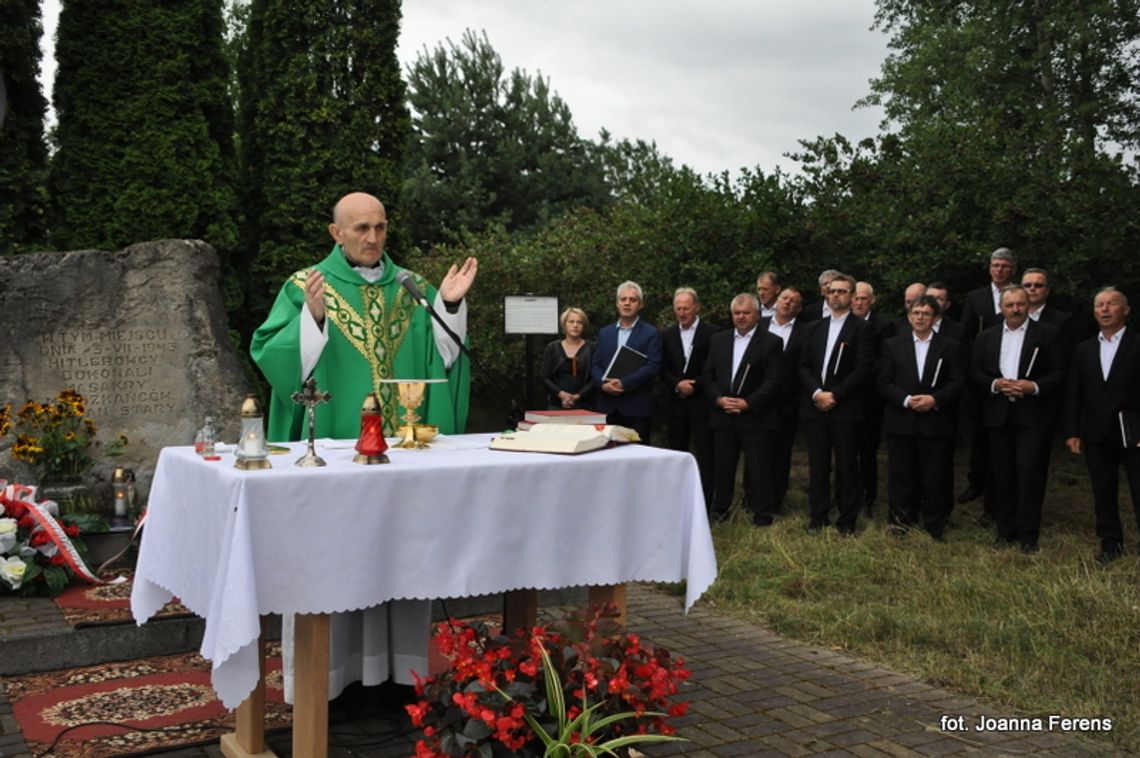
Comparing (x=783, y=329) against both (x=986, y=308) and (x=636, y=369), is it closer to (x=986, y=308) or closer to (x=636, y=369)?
(x=636, y=369)

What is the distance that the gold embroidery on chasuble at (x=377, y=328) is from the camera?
508 cm

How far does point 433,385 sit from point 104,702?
6.50 feet

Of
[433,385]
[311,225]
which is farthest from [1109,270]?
[433,385]

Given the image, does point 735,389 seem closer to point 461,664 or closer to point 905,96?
point 461,664

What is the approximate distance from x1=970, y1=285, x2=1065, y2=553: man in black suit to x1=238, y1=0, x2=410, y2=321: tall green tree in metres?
5.91

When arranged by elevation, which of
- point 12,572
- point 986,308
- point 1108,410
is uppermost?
point 986,308

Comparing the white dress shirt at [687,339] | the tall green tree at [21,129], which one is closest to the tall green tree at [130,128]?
the tall green tree at [21,129]

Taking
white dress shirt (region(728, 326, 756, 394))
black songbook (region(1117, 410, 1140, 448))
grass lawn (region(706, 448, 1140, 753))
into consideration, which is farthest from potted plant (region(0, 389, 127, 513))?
black songbook (region(1117, 410, 1140, 448))

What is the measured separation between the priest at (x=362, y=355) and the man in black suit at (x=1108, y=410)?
4.89 meters

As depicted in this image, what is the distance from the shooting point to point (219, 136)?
11.3 m

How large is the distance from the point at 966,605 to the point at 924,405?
7.43 ft

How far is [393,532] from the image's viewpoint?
13.1ft

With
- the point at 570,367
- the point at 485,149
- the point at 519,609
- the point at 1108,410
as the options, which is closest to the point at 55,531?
the point at 519,609

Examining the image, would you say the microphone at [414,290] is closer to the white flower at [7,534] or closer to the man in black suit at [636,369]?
the white flower at [7,534]
